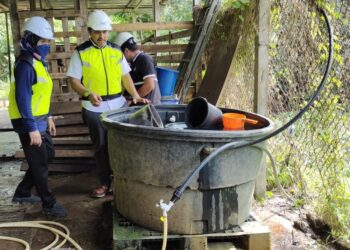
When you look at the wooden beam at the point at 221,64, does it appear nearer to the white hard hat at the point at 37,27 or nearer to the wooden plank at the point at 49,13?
the wooden plank at the point at 49,13

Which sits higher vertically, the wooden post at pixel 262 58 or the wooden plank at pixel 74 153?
the wooden post at pixel 262 58

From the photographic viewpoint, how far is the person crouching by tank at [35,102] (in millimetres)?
3299

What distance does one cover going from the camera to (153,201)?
2.75m

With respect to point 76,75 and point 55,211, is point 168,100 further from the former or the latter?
point 55,211

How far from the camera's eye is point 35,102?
349cm

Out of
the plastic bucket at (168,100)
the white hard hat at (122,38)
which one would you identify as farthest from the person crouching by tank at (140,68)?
the plastic bucket at (168,100)

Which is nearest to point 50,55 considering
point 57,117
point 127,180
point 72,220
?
point 57,117

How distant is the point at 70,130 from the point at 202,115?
3.00 m

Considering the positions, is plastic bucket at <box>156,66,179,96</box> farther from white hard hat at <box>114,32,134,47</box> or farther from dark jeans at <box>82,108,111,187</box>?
dark jeans at <box>82,108,111,187</box>

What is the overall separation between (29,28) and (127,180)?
160cm

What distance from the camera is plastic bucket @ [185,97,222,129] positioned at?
9.84 ft

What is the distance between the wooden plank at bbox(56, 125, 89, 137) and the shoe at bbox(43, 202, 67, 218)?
206cm

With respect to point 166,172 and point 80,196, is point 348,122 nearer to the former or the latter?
point 166,172

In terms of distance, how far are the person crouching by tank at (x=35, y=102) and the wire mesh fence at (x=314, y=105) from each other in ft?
7.31
